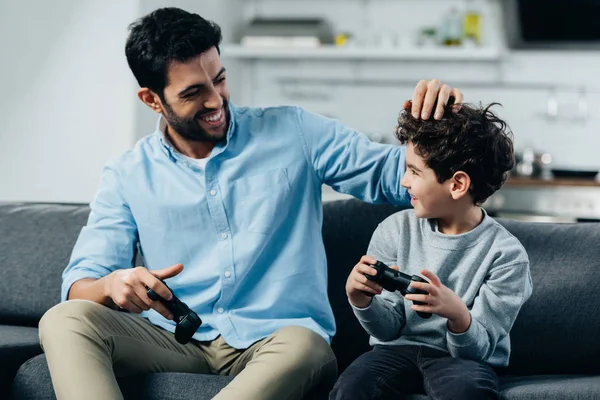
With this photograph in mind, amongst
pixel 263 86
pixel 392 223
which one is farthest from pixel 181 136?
pixel 263 86

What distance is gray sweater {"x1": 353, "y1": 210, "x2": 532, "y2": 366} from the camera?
5.99 ft

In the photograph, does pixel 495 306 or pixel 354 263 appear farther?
pixel 354 263

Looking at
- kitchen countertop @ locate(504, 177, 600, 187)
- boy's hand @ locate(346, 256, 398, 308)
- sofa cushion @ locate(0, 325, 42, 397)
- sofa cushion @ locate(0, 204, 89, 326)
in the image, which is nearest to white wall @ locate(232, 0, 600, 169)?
kitchen countertop @ locate(504, 177, 600, 187)

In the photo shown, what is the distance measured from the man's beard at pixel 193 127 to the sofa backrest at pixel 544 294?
42cm

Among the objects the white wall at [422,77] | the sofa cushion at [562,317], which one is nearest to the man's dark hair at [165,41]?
the sofa cushion at [562,317]

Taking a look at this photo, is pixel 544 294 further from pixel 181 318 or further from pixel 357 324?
pixel 181 318

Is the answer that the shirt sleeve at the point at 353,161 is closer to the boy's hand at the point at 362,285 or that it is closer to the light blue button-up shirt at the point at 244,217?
the light blue button-up shirt at the point at 244,217

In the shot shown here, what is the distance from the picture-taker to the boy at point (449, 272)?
178 centimetres

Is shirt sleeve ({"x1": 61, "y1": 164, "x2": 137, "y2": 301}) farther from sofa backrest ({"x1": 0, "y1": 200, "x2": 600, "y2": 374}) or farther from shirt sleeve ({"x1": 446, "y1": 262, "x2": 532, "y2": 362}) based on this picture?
shirt sleeve ({"x1": 446, "y1": 262, "x2": 532, "y2": 362})

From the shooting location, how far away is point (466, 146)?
6.08 feet

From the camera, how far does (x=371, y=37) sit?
17.0ft

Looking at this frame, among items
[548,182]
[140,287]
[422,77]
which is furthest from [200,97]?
[422,77]

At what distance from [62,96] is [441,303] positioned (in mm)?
3112

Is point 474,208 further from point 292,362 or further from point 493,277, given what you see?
point 292,362
